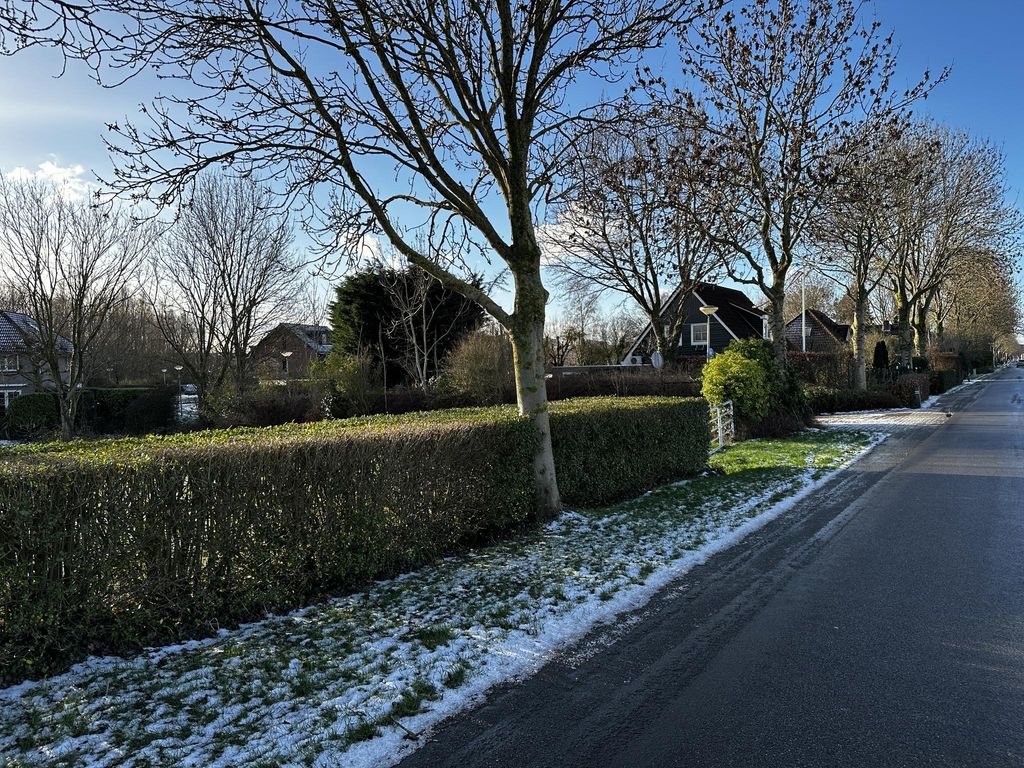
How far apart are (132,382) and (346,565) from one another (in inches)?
1947

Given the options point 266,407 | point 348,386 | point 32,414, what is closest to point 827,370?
point 348,386

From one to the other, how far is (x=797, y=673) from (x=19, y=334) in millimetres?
29496

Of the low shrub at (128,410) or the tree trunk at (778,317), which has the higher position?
the tree trunk at (778,317)

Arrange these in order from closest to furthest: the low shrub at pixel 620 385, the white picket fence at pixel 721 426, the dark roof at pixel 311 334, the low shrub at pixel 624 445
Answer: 1. the low shrub at pixel 624 445
2. the white picket fence at pixel 721 426
3. the low shrub at pixel 620 385
4. the dark roof at pixel 311 334

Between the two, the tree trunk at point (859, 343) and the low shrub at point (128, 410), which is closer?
the tree trunk at point (859, 343)

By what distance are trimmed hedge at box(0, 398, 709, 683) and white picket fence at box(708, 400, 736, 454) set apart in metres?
9.81

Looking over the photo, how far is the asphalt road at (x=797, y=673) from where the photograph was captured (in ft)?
10.5

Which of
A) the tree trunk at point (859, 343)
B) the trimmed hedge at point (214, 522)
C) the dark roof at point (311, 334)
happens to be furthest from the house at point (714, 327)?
the trimmed hedge at point (214, 522)

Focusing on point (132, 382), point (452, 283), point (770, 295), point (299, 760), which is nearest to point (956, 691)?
point (299, 760)

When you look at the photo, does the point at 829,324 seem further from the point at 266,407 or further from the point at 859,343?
the point at 266,407

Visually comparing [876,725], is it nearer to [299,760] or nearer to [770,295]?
[299,760]

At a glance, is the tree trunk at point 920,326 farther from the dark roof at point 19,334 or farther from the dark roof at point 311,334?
the dark roof at point 19,334

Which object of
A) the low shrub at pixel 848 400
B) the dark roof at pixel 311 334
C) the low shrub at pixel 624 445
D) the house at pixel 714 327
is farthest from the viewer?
the house at pixel 714 327

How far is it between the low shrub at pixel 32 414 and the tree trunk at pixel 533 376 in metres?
26.8
